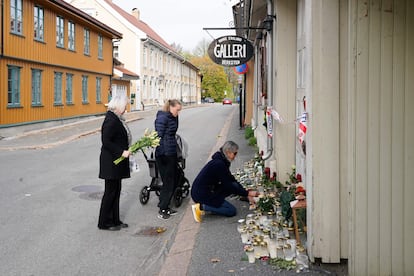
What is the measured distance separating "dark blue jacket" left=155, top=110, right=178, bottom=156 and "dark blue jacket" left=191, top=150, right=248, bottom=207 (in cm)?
67

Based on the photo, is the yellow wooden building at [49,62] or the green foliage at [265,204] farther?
the yellow wooden building at [49,62]

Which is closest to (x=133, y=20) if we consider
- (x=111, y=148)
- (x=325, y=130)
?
(x=111, y=148)

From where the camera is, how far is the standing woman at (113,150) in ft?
21.0

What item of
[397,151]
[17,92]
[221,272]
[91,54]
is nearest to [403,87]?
[397,151]

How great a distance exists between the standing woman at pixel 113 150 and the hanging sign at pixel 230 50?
364 cm

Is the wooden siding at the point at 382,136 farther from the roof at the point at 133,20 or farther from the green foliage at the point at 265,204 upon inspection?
the roof at the point at 133,20

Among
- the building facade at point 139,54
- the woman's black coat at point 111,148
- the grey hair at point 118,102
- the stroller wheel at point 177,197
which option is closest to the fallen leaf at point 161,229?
the woman's black coat at point 111,148

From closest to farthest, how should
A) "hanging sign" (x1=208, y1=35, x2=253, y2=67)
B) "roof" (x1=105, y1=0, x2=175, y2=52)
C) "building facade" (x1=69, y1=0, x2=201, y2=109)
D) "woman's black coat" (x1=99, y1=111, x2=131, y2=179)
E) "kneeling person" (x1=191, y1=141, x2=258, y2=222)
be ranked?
"woman's black coat" (x1=99, y1=111, x2=131, y2=179) < "kneeling person" (x1=191, y1=141, x2=258, y2=222) < "hanging sign" (x1=208, y1=35, x2=253, y2=67) < "building facade" (x1=69, y1=0, x2=201, y2=109) < "roof" (x1=105, y1=0, x2=175, y2=52)

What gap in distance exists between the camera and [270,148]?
8594 mm

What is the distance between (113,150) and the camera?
636 cm

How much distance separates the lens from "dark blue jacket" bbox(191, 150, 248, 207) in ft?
21.9

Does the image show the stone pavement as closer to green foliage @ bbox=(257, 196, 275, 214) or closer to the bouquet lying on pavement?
green foliage @ bbox=(257, 196, 275, 214)

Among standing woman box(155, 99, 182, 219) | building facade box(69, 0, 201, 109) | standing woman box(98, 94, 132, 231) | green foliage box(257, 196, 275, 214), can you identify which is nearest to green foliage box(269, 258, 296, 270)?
green foliage box(257, 196, 275, 214)

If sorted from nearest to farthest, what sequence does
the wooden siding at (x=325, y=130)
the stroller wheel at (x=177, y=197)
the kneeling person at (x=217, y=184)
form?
the wooden siding at (x=325, y=130), the kneeling person at (x=217, y=184), the stroller wheel at (x=177, y=197)
